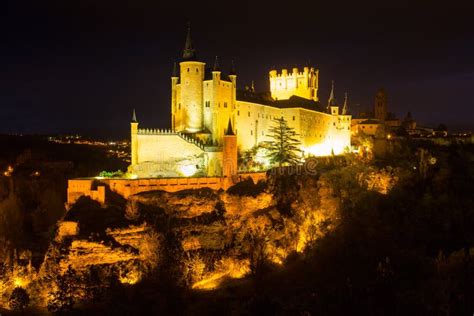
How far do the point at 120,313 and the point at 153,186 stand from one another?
1151cm

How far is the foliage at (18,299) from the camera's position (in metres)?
38.3

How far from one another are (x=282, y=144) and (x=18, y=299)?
105 ft

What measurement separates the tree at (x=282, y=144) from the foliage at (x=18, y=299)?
2845cm

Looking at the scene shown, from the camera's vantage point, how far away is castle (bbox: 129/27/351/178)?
48.4 metres

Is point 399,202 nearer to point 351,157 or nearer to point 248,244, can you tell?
point 351,157

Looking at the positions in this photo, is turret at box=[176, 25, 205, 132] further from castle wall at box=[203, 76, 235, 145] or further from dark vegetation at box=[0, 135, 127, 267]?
dark vegetation at box=[0, 135, 127, 267]

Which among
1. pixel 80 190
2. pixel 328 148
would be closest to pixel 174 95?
pixel 80 190

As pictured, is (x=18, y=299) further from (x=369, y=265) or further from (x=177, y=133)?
(x=369, y=265)

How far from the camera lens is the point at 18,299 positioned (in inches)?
1523

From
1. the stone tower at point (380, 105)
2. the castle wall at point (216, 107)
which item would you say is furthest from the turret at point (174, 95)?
the stone tower at point (380, 105)

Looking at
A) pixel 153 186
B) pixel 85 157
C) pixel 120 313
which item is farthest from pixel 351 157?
pixel 85 157

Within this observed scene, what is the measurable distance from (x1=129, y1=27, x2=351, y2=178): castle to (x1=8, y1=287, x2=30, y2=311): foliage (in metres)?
13.8

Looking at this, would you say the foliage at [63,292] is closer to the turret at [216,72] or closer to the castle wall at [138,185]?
the castle wall at [138,185]

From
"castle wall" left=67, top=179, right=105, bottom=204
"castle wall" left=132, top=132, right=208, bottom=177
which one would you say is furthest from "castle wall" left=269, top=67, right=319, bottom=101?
"castle wall" left=67, top=179, right=105, bottom=204
